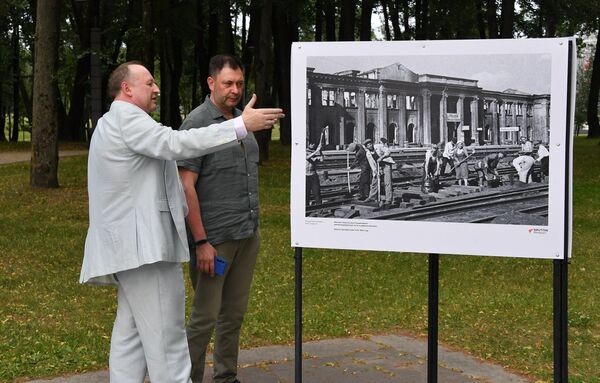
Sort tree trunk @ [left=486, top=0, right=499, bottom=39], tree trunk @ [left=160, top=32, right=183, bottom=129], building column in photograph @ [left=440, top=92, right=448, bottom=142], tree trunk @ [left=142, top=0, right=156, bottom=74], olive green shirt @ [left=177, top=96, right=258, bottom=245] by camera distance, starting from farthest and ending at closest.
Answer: tree trunk @ [left=160, top=32, right=183, bottom=129] < tree trunk @ [left=486, top=0, right=499, bottom=39] < tree trunk @ [left=142, top=0, right=156, bottom=74] < olive green shirt @ [left=177, top=96, right=258, bottom=245] < building column in photograph @ [left=440, top=92, right=448, bottom=142]

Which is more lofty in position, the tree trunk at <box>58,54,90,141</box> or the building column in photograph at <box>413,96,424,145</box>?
the tree trunk at <box>58,54,90,141</box>

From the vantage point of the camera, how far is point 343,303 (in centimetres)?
860

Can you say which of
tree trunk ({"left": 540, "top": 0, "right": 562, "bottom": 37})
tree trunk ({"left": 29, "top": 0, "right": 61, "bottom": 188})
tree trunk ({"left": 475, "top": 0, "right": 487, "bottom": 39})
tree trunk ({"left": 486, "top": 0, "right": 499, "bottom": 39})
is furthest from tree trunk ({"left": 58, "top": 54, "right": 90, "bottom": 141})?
tree trunk ({"left": 29, "top": 0, "right": 61, "bottom": 188})

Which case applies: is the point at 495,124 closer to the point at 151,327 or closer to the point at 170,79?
the point at 151,327

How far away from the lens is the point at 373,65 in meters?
4.64

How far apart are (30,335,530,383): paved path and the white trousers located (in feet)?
3.91

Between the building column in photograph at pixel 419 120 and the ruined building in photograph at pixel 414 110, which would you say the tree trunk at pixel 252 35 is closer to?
the ruined building in photograph at pixel 414 110

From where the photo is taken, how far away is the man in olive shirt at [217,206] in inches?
197

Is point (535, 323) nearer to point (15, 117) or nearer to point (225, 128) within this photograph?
point (225, 128)

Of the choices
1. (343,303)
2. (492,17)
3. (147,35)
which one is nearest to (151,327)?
(343,303)

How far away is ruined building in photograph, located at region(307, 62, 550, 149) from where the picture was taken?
4.47 metres

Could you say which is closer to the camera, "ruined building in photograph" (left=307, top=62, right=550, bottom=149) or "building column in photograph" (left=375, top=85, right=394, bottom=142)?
"ruined building in photograph" (left=307, top=62, right=550, bottom=149)

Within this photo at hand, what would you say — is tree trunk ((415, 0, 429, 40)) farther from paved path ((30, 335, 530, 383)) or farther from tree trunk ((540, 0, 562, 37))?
paved path ((30, 335, 530, 383))

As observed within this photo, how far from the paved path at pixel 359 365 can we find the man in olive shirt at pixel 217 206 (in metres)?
0.87
